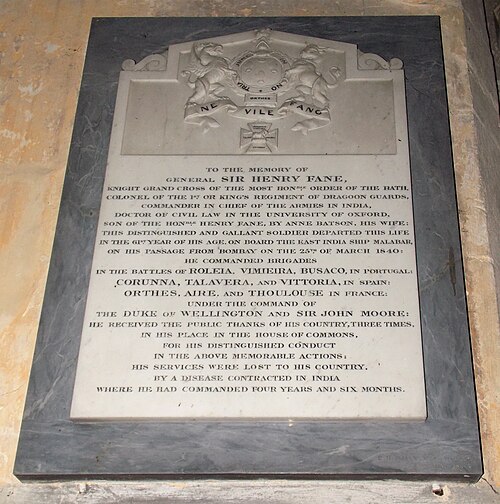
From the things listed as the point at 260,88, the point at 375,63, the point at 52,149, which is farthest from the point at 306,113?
the point at 52,149

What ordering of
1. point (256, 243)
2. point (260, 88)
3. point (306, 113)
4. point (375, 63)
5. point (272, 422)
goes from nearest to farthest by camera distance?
point (272, 422), point (256, 243), point (306, 113), point (260, 88), point (375, 63)

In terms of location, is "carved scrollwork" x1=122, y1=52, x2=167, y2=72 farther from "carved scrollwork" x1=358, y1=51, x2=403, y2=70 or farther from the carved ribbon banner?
"carved scrollwork" x1=358, y1=51, x2=403, y2=70

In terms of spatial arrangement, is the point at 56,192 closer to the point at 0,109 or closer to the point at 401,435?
the point at 0,109

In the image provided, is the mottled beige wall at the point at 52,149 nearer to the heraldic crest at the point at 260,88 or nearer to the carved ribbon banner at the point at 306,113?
the heraldic crest at the point at 260,88

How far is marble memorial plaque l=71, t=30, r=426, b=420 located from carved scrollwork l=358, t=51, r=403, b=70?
0.6 inches

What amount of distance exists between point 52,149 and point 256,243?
4.59 feet

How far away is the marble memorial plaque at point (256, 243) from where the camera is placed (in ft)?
11.9

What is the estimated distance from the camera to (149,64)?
4762 mm

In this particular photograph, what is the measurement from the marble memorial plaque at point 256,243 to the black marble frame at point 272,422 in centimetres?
8

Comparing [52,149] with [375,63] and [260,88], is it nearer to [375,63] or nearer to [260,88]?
[260,88]

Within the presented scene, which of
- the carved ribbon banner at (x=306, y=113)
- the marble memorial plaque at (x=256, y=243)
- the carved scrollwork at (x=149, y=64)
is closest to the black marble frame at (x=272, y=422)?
the marble memorial plaque at (x=256, y=243)

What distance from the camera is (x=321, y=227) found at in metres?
4.05

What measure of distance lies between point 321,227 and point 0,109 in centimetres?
211

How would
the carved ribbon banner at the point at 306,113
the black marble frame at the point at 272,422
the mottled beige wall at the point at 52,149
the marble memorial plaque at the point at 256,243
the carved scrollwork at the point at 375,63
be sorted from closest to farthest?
the black marble frame at the point at 272,422
the marble memorial plaque at the point at 256,243
the mottled beige wall at the point at 52,149
the carved ribbon banner at the point at 306,113
the carved scrollwork at the point at 375,63
